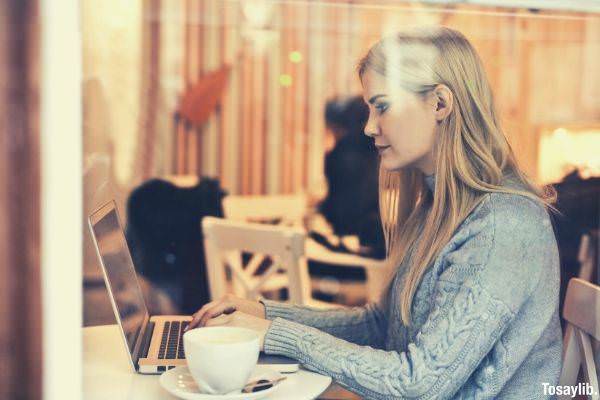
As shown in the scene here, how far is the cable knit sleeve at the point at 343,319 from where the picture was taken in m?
1.31

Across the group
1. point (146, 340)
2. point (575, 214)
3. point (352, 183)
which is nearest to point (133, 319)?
point (146, 340)

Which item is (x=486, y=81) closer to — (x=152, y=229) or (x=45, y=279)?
(x=45, y=279)

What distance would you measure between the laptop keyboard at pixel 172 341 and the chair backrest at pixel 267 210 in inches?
73.5

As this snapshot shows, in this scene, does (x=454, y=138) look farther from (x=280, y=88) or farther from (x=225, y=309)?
(x=280, y=88)

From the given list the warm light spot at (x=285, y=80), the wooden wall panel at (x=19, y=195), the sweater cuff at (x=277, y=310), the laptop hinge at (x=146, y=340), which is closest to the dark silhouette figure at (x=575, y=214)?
the sweater cuff at (x=277, y=310)

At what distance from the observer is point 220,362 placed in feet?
2.97

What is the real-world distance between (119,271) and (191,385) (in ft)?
0.97

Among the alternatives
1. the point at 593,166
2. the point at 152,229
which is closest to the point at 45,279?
the point at 593,166

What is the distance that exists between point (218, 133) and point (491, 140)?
3.43 metres

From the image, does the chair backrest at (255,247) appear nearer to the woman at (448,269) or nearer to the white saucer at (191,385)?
the woman at (448,269)

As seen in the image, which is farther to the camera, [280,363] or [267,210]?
[267,210]

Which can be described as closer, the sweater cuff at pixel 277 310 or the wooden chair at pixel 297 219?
the sweater cuff at pixel 277 310

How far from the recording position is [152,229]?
7.81ft

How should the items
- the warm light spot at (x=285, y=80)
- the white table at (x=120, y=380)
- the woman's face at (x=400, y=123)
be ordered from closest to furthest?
the white table at (x=120, y=380) < the woman's face at (x=400, y=123) < the warm light spot at (x=285, y=80)
